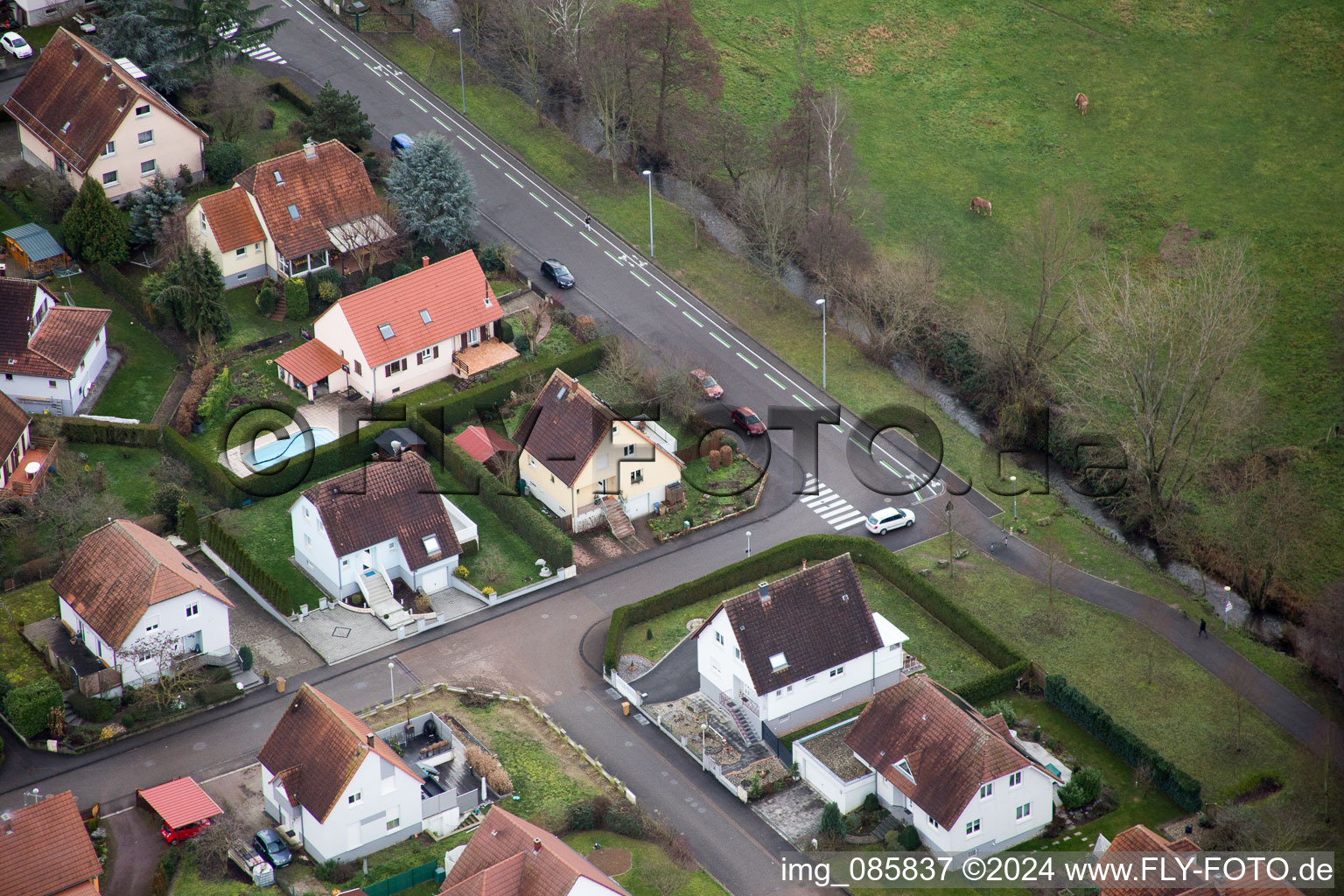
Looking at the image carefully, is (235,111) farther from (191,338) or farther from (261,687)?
(261,687)

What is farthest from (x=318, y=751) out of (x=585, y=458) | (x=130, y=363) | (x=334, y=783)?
(x=130, y=363)

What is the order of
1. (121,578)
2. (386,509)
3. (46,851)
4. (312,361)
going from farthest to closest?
(312,361), (386,509), (121,578), (46,851)

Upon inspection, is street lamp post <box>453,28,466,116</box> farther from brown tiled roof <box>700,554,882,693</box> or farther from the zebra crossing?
brown tiled roof <box>700,554,882,693</box>

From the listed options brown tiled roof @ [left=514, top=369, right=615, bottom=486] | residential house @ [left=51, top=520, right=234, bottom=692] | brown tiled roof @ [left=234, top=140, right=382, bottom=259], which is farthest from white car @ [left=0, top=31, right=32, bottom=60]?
brown tiled roof @ [left=514, top=369, right=615, bottom=486]

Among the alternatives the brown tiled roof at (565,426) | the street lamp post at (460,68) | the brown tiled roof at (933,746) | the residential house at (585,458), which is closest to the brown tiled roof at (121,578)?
the residential house at (585,458)

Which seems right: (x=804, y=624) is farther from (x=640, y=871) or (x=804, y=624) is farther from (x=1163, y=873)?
(x=1163, y=873)
